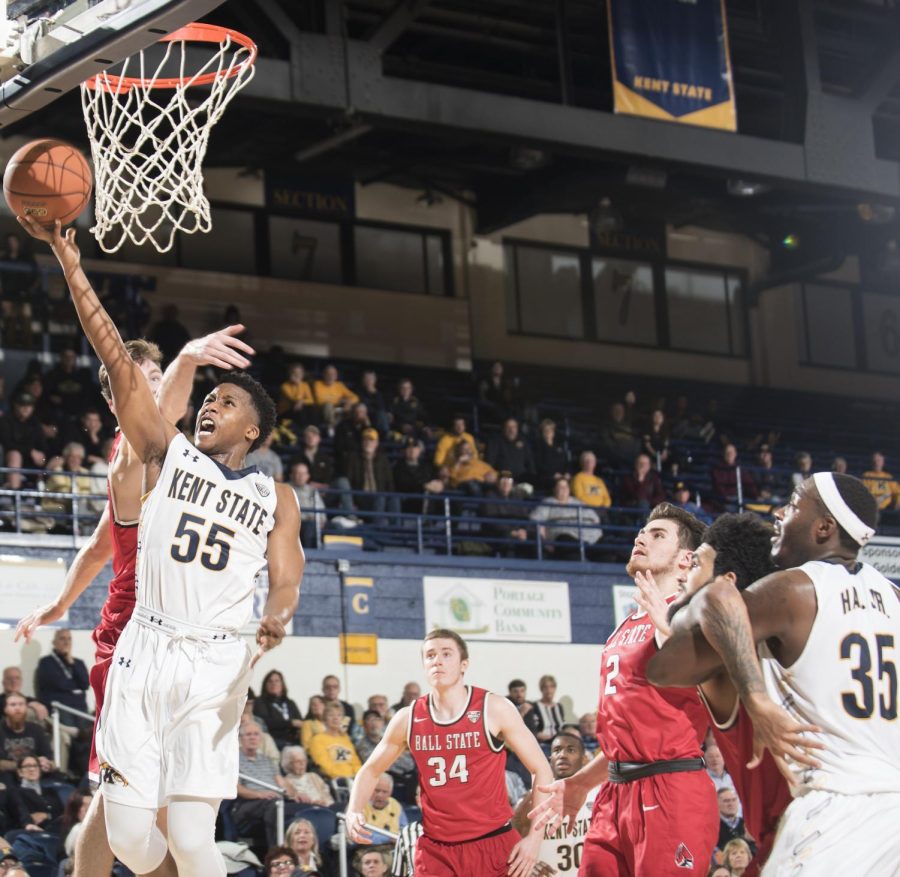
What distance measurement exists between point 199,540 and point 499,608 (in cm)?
1123

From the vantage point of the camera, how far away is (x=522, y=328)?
24.8 m

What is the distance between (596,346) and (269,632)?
65.8ft

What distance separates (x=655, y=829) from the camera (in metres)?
6.81

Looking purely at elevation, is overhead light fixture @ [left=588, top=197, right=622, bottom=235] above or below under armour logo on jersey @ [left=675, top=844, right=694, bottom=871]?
above

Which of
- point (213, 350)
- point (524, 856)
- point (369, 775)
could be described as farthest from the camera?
point (369, 775)

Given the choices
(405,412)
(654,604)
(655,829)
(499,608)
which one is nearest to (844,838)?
(654,604)

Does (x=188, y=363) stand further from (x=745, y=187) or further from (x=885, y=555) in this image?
(x=745, y=187)

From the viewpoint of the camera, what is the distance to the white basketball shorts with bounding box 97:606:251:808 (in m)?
6.00

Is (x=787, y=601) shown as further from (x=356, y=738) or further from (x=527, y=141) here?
(x=527, y=141)

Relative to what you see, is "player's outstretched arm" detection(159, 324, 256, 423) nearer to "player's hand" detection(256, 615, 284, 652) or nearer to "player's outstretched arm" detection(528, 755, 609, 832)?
"player's hand" detection(256, 615, 284, 652)

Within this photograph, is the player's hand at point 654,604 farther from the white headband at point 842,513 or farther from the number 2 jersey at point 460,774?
the number 2 jersey at point 460,774

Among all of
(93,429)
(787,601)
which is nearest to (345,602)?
(93,429)

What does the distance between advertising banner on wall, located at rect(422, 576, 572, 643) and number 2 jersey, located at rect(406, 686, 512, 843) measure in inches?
326

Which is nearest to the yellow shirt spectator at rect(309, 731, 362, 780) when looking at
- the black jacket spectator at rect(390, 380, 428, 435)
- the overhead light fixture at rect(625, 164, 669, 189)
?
the black jacket spectator at rect(390, 380, 428, 435)
